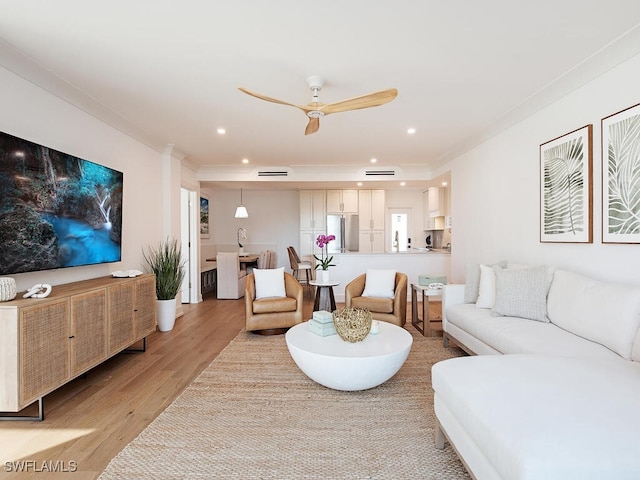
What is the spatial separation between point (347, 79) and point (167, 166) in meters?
3.30

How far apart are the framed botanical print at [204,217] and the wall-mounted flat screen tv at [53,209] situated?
173 inches

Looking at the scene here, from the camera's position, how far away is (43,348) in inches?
90.3

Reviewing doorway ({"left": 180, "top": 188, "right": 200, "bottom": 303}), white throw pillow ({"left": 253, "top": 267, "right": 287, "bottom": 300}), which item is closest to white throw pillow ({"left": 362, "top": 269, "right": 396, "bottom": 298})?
white throw pillow ({"left": 253, "top": 267, "right": 287, "bottom": 300})

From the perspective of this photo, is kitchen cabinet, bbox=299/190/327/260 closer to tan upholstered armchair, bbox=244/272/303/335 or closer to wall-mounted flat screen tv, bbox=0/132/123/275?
tan upholstered armchair, bbox=244/272/303/335

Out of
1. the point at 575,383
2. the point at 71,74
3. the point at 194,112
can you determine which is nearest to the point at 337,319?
the point at 575,383

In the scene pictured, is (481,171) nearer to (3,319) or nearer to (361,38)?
(361,38)

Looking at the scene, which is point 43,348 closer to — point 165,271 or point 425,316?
point 165,271

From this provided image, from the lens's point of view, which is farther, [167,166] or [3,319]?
[167,166]

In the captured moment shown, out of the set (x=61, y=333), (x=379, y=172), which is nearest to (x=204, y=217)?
(x=379, y=172)

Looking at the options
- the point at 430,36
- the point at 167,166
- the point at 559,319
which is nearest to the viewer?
the point at 430,36

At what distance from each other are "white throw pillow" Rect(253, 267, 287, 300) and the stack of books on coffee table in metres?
1.46

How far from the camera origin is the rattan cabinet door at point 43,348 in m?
2.15

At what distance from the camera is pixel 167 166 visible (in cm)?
511

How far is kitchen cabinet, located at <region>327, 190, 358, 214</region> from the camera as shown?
802cm
